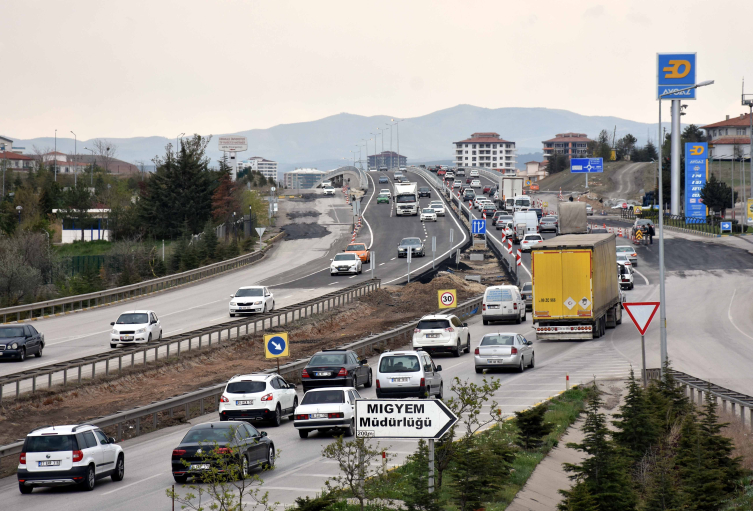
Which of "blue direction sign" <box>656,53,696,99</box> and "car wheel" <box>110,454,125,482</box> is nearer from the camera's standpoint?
"car wheel" <box>110,454,125,482</box>

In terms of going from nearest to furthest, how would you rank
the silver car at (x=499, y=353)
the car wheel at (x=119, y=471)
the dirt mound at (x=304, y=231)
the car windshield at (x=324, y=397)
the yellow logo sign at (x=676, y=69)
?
the car wheel at (x=119, y=471) < the car windshield at (x=324, y=397) < the silver car at (x=499, y=353) < the dirt mound at (x=304, y=231) < the yellow logo sign at (x=676, y=69)

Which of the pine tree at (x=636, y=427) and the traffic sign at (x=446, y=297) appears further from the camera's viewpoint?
the traffic sign at (x=446, y=297)

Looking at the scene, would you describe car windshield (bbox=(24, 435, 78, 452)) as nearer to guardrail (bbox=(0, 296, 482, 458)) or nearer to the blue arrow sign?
guardrail (bbox=(0, 296, 482, 458))

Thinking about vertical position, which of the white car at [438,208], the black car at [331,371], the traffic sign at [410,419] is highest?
the white car at [438,208]

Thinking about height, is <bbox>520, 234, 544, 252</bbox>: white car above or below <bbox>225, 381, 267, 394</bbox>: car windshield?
above

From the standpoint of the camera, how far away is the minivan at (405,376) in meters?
24.6

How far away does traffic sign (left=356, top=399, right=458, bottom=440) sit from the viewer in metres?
10.5

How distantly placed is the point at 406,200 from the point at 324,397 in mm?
77262

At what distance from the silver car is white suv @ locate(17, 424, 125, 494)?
50.1ft

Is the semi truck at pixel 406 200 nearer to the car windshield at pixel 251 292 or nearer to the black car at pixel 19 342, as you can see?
the car windshield at pixel 251 292

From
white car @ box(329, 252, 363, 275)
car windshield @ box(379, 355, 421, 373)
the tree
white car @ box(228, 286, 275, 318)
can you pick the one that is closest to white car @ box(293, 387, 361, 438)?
car windshield @ box(379, 355, 421, 373)

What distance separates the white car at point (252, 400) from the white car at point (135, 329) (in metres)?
14.1

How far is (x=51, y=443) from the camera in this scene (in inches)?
634

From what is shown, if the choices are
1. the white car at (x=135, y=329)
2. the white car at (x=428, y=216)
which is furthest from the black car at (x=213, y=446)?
the white car at (x=428, y=216)
